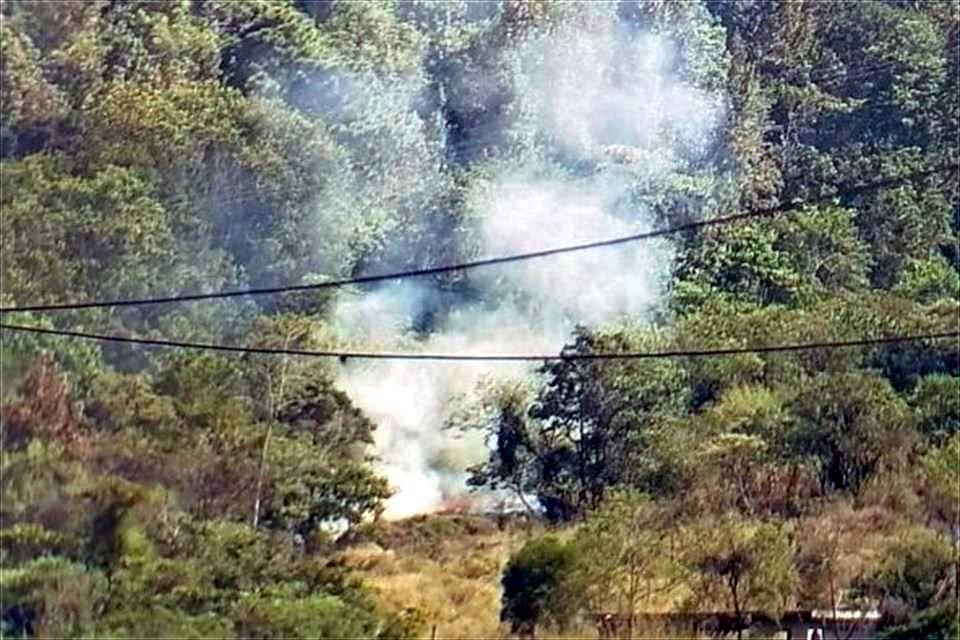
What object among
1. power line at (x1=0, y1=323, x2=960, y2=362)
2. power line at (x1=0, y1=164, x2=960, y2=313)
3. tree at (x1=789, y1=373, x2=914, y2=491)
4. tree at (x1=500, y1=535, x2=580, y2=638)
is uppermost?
power line at (x1=0, y1=164, x2=960, y2=313)

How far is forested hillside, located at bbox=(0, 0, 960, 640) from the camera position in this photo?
7.57 meters

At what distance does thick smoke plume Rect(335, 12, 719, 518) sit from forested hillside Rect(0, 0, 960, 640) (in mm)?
16

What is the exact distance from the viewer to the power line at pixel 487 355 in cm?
764

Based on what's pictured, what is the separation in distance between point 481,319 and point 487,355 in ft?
0.54

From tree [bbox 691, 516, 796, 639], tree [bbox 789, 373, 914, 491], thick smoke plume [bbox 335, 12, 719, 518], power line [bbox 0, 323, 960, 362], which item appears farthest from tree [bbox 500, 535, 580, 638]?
tree [bbox 789, 373, 914, 491]

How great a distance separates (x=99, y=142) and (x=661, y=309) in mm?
2743

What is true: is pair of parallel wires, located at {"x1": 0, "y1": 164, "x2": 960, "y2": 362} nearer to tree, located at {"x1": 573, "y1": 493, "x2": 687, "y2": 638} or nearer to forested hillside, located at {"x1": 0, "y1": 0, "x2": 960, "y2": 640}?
forested hillside, located at {"x1": 0, "y1": 0, "x2": 960, "y2": 640}

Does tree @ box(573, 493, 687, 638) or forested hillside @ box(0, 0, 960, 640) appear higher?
forested hillside @ box(0, 0, 960, 640)

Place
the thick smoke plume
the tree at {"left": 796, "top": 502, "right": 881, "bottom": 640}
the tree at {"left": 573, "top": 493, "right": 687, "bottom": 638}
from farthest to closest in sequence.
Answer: the thick smoke plume, the tree at {"left": 573, "top": 493, "right": 687, "bottom": 638}, the tree at {"left": 796, "top": 502, "right": 881, "bottom": 640}

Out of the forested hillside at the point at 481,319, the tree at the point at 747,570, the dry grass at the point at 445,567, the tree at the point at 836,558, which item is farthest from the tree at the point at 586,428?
the tree at the point at 836,558

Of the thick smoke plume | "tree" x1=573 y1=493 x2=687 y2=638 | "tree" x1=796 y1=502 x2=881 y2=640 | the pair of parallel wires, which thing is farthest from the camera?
the thick smoke plume

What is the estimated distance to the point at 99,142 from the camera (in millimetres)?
8266

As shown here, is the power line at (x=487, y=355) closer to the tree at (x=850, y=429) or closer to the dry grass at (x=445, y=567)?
the tree at (x=850, y=429)

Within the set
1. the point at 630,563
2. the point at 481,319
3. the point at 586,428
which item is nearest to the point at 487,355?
the point at 481,319
